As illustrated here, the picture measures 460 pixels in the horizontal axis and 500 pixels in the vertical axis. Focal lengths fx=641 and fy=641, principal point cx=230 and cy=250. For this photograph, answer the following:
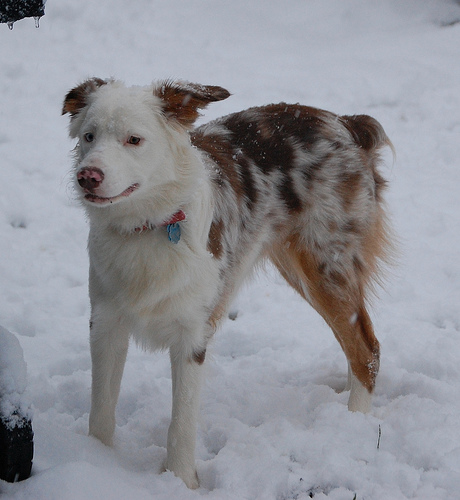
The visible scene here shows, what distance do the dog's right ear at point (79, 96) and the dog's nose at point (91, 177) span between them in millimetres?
600

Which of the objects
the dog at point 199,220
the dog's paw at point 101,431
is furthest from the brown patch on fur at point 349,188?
the dog's paw at point 101,431

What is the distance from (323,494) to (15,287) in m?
2.83

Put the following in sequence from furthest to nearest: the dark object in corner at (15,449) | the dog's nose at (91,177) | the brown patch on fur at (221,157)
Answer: the brown patch on fur at (221,157) < the dog's nose at (91,177) < the dark object in corner at (15,449)

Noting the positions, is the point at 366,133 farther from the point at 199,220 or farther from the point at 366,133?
the point at 199,220

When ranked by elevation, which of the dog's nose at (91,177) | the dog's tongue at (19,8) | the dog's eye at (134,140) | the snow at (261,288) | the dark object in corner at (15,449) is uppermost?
the dog's tongue at (19,8)

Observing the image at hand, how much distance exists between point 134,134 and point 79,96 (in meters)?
0.43

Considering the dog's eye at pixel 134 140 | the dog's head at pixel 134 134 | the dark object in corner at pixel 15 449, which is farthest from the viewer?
the dog's eye at pixel 134 140

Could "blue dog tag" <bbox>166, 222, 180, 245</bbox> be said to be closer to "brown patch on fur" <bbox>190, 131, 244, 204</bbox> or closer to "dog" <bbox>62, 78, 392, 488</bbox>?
"dog" <bbox>62, 78, 392, 488</bbox>

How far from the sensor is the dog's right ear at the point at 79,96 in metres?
2.99

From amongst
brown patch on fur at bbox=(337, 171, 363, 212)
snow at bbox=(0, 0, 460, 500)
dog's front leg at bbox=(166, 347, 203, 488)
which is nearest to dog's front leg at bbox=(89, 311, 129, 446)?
snow at bbox=(0, 0, 460, 500)

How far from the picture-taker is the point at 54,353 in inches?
161

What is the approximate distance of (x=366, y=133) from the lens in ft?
13.1

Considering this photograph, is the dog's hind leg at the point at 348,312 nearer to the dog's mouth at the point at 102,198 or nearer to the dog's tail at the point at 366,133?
the dog's tail at the point at 366,133

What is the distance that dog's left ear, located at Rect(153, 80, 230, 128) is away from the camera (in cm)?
288
